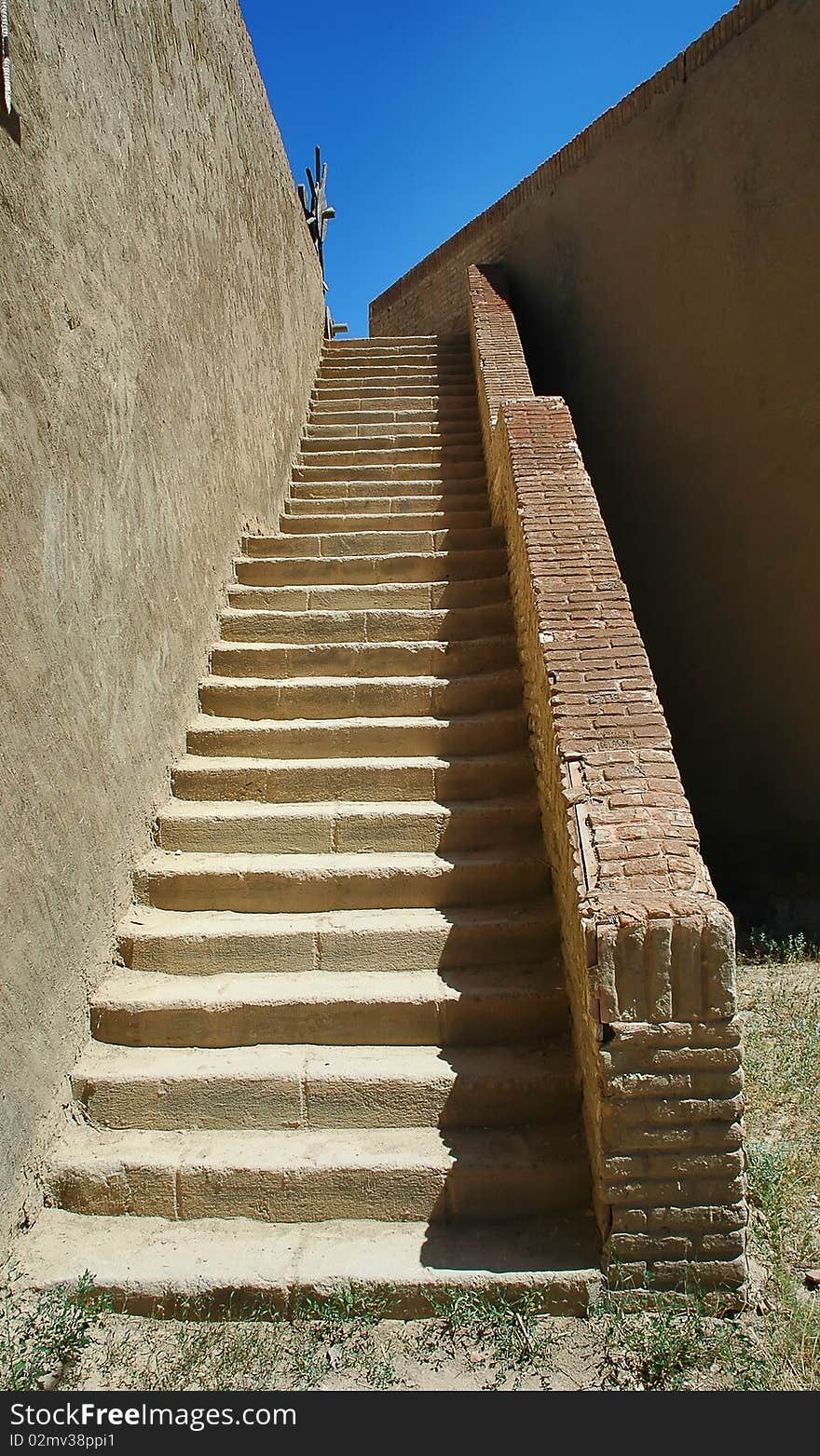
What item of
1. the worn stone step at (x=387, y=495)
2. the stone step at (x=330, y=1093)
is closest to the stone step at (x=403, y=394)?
the worn stone step at (x=387, y=495)

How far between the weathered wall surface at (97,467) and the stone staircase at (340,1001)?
23 centimetres

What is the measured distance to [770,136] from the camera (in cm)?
605

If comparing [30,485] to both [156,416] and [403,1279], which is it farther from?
[403,1279]

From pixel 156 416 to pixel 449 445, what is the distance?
3540mm

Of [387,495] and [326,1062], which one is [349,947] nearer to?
[326,1062]

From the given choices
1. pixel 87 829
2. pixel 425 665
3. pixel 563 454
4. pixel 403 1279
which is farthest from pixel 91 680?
pixel 563 454

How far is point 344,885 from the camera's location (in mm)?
3721

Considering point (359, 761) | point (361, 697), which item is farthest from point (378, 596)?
point (359, 761)

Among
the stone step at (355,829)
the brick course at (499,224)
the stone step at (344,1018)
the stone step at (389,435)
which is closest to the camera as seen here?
the stone step at (344,1018)

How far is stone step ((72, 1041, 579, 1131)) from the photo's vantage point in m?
3.03

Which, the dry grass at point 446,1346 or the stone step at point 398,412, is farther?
the stone step at point 398,412

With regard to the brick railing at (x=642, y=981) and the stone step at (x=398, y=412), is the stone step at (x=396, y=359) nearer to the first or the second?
the stone step at (x=398, y=412)

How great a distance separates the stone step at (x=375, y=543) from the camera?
5719mm

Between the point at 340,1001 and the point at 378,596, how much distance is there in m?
2.62
